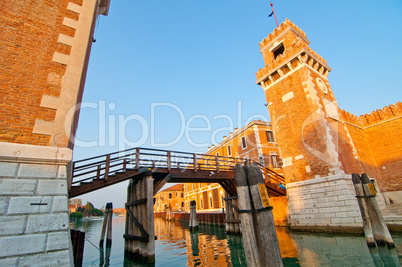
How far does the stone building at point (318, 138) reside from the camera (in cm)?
1170

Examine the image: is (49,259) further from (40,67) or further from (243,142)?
(243,142)

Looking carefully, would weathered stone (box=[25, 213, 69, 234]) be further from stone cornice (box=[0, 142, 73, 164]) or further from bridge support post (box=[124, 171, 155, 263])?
bridge support post (box=[124, 171, 155, 263])

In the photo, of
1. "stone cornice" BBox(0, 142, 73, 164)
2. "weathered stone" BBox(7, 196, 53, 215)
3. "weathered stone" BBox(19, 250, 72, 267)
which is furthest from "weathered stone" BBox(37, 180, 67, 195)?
"weathered stone" BBox(19, 250, 72, 267)

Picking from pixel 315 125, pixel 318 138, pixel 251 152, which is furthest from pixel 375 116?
pixel 251 152

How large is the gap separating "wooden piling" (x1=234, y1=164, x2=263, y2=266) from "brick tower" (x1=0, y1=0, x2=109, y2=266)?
3016mm

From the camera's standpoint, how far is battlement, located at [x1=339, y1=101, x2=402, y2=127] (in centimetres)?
1603

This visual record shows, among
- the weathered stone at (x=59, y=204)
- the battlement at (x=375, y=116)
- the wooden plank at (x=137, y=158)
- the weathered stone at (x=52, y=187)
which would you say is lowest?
the weathered stone at (x=59, y=204)

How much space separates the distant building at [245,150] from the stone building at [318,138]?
399 centimetres

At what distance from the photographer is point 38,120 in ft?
13.0

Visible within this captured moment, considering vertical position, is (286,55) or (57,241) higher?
(286,55)

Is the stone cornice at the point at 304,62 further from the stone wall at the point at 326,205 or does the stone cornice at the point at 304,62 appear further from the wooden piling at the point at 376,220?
the wooden piling at the point at 376,220

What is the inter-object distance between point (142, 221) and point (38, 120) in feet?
21.7

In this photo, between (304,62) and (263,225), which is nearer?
(263,225)

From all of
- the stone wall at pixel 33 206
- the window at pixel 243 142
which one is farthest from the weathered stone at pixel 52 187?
the window at pixel 243 142
